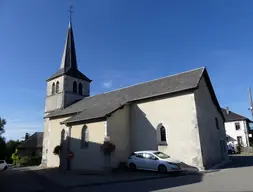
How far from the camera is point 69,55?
3170cm

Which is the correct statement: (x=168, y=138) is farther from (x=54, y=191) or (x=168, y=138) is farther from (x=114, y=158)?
(x=54, y=191)

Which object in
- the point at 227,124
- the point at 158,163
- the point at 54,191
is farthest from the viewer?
the point at 227,124

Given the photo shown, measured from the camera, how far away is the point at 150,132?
59.3 feet

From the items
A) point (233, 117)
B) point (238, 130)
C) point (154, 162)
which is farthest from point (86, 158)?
point (233, 117)

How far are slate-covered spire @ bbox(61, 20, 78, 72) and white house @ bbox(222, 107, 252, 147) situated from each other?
30634 millimetres

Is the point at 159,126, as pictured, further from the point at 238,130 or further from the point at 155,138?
the point at 238,130

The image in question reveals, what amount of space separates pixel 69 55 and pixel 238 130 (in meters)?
33.0

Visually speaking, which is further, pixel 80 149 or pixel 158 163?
pixel 80 149

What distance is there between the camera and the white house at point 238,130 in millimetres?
40062

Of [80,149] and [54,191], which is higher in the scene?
[80,149]

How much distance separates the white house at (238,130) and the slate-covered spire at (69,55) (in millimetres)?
30634

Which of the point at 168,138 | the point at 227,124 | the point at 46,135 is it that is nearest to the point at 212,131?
the point at 168,138

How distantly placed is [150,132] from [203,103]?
16.4 ft

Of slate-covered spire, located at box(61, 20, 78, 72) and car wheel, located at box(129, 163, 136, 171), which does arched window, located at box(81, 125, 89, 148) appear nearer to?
car wheel, located at box(129, 163, 136, 171)
